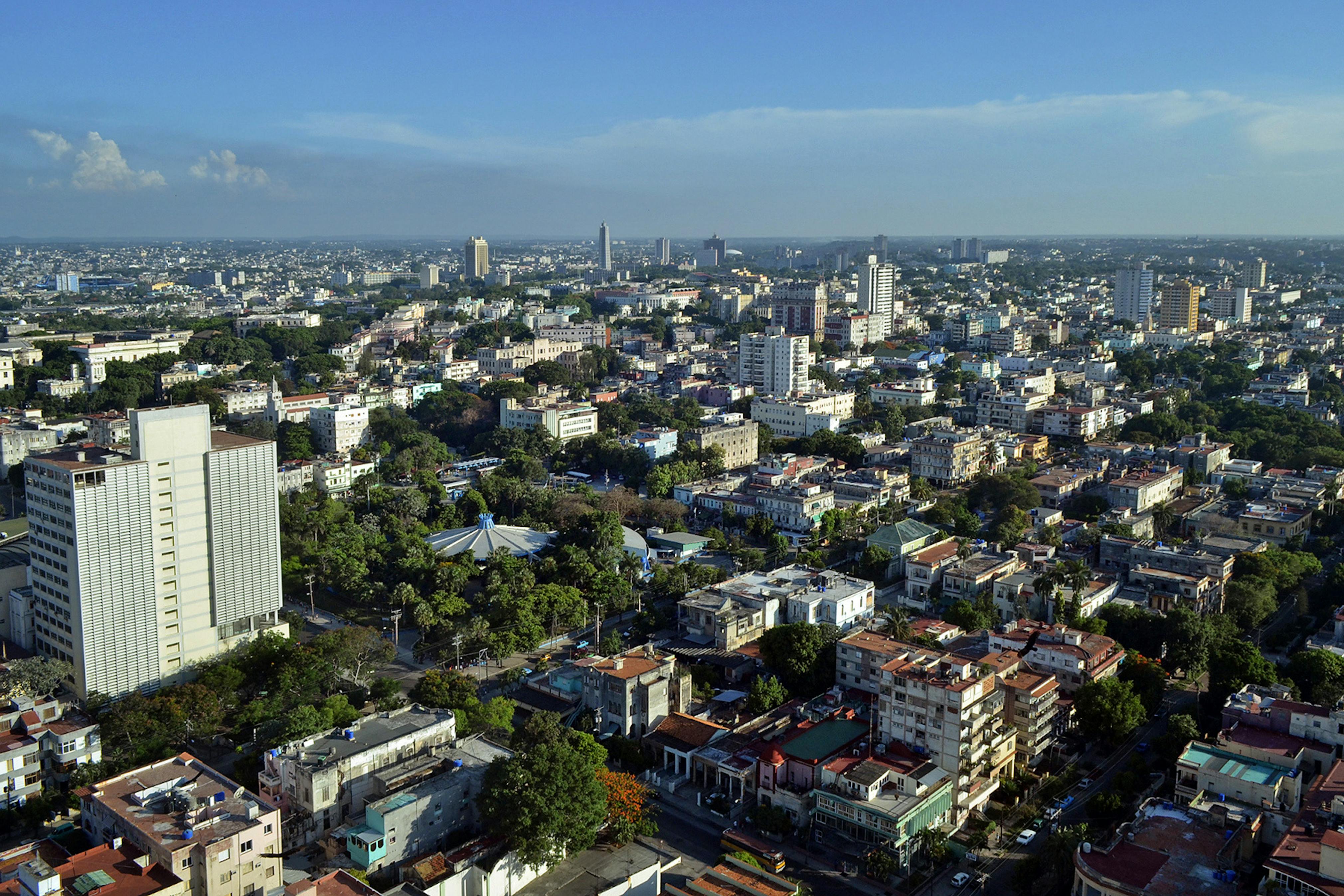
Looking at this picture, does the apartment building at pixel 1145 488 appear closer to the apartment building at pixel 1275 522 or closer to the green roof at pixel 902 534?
the apartment building at pixel 1275 522

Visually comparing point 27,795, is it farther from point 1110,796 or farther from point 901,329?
point 901,329

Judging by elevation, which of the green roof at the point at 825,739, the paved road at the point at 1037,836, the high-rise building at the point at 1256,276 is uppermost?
the high-rise building at the point at 1256,276

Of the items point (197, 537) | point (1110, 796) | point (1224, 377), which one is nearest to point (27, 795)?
point (197, 537)

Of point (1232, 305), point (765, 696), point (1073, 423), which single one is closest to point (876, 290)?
point (1232, 305)

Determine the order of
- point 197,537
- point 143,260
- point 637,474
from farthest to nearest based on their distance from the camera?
point 143,260
point 637,474
point 197,537

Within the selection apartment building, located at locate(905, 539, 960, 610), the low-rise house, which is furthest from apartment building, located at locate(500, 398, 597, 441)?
the low-rise house

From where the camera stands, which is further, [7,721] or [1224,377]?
[1224,377]

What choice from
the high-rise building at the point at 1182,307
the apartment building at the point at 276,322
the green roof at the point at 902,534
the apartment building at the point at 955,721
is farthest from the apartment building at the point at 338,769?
the high-rise building at the point at 1182,307
